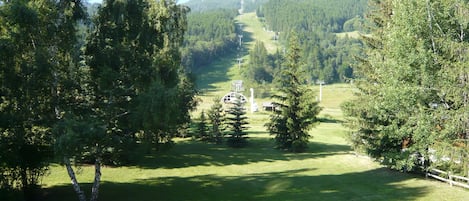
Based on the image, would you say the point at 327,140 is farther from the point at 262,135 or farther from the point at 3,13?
the point at 3,13

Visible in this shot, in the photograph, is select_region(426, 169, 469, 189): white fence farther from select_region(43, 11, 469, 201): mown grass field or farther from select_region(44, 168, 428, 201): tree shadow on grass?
select_region(44, 168, 428, 201): tree shadow on grass

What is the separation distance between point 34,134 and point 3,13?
5.70 m

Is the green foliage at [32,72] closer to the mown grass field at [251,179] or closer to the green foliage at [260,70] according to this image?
the mown grass field at [251,179]

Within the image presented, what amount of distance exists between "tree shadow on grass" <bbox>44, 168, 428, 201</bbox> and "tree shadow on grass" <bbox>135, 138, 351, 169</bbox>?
19.1 feet

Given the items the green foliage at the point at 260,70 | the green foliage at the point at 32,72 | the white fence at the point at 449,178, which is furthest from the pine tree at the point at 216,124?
the green foliage at the point at 260,70

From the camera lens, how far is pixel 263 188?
2492 centimetres

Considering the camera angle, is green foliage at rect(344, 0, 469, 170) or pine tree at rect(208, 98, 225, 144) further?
pine tree at rect(208, 98, 225, 144)

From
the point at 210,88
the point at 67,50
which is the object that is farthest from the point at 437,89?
the point at 210,88

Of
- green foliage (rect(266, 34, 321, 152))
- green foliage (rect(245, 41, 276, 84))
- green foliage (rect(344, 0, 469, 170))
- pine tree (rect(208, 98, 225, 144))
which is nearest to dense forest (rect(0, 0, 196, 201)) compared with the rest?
green foliage (rect(344, 0, 469, 170))

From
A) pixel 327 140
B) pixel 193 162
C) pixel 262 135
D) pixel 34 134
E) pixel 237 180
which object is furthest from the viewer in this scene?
pixel 262 135

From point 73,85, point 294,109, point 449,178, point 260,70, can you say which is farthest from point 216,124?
point 260,70

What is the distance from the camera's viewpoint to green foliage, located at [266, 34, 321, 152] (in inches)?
1630

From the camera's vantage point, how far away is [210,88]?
494ft

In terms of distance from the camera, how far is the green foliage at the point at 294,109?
4141cm
